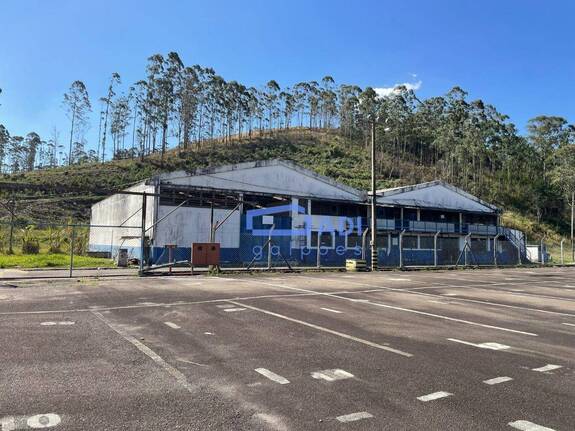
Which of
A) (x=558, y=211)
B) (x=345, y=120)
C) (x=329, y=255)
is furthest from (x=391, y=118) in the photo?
(x=329, y=255)

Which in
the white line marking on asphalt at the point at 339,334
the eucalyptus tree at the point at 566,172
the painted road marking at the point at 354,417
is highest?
the eucalyptus tree at the point at 566,172

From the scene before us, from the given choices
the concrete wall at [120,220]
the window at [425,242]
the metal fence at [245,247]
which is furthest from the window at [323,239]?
the concrete wall at [120,220]

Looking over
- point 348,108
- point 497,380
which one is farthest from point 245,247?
point 348,108

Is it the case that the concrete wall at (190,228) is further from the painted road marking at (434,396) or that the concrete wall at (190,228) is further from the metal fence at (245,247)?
the painted road marking at (434,396)

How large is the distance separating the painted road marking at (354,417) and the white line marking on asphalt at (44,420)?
237 centimetres

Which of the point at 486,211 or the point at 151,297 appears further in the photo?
the point at 486,211

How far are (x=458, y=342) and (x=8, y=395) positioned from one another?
6070 millimetres

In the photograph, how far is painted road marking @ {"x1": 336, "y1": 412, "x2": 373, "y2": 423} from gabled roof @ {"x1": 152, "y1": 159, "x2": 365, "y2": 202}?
26.8 meters

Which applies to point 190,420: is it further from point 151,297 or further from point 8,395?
point 151,297

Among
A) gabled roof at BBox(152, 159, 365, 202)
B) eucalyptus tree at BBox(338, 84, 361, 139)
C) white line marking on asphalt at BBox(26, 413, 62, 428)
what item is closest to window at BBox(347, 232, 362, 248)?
gabled roof at BBox(152, 159, 365, 202)

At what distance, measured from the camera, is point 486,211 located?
51.6 metres

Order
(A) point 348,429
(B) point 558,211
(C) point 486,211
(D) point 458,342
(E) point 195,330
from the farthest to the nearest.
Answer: (B) point 558,211 → (C) point 486,211 → (E) point 195,330 → (D) point 458,342 → (A) point 348,429

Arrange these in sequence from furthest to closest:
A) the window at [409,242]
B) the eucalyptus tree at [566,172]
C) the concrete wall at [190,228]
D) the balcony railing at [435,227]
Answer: the eucalyptus tree at [566,172] → the window at [409,242] → the balcony railing at [435,227] → the concrete wall at [190,228]

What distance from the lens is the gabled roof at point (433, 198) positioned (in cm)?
4341
